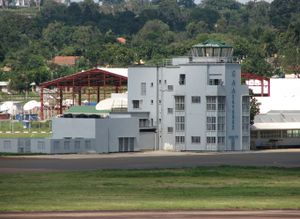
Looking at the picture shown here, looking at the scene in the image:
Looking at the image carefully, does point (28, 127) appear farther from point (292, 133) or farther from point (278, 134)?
point (292, 133)

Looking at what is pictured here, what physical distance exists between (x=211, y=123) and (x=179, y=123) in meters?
3.34

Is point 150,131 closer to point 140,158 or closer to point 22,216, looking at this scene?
point 140,158

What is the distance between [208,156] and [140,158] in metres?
7.45

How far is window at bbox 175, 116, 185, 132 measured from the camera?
467 feet

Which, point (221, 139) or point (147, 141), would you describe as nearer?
point (221, 139)

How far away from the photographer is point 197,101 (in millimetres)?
142375

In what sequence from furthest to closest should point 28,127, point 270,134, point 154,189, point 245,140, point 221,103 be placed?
point 28,127
point 270,134
point 245,140
point 221,103
point 154,189

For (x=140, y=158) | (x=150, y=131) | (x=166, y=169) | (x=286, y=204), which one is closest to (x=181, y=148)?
(x=150, y=131)

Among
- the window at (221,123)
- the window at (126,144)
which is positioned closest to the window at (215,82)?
the window at (221,123)

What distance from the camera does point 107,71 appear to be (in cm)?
17488

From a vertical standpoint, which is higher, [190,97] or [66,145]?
[190,97]

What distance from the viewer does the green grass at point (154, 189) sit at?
79544mm

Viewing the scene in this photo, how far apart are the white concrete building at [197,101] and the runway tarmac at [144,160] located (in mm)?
3505

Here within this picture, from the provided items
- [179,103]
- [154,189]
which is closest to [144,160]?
[179,103]
